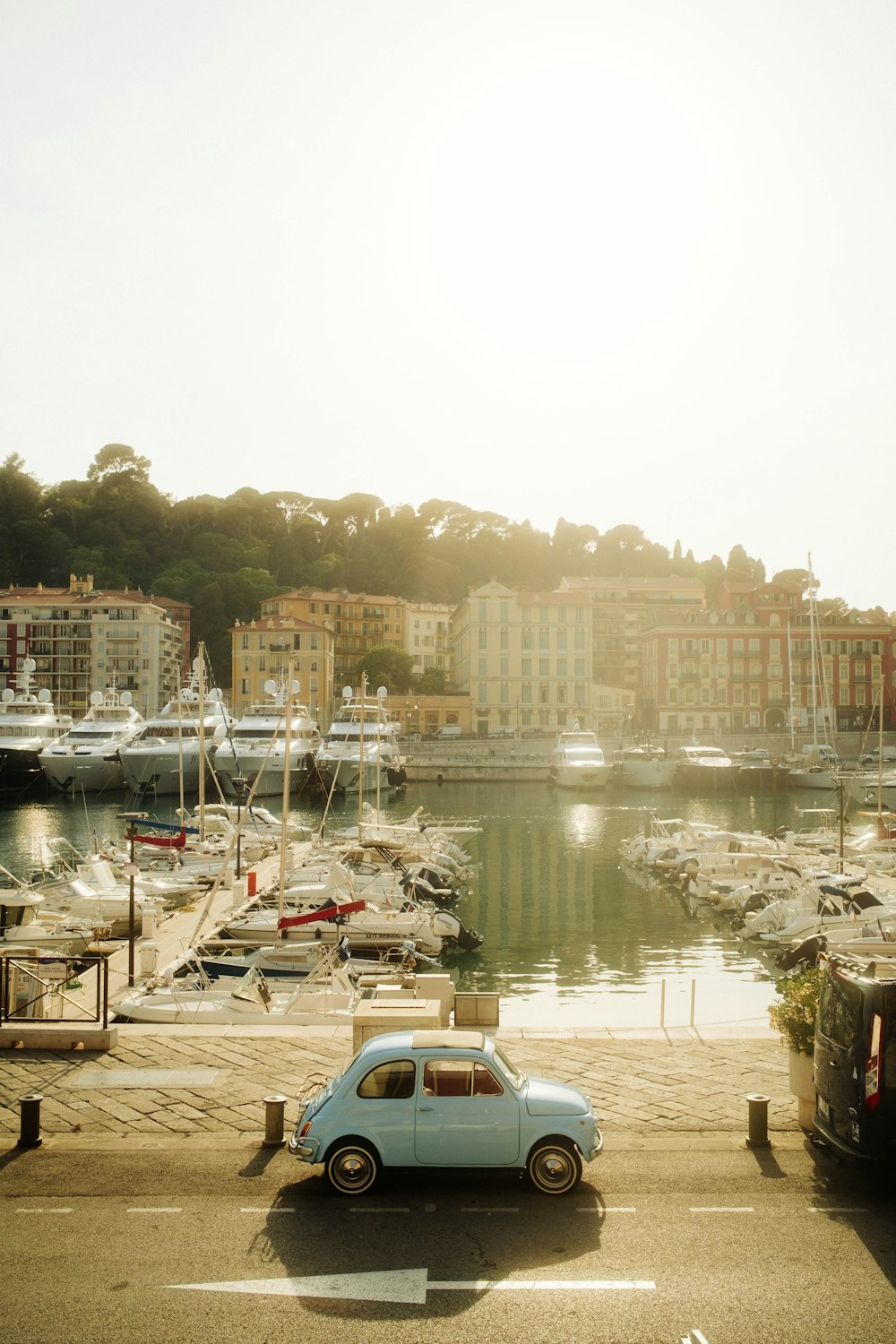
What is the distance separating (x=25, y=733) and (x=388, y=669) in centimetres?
3715

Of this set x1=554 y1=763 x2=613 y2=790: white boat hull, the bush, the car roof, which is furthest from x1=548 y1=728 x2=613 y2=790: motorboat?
the car roof

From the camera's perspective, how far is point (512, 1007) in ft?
74.2

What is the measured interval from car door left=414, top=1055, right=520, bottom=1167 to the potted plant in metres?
3.15

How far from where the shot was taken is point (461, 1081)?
8.39 meters

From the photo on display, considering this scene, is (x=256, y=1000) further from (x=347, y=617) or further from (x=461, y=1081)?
(x=347, y=617)

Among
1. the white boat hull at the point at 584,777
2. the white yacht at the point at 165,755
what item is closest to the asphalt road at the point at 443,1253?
the white yacht at the point at 165,755

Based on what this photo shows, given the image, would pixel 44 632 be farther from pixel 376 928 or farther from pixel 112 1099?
pixel 112 1099

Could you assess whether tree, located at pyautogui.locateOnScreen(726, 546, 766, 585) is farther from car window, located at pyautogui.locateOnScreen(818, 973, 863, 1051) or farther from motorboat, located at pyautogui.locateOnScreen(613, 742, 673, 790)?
car window, located at pyautogui.locateOnScreen(818, 973, 863, 1051)

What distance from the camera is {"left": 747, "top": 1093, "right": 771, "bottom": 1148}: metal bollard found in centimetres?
959

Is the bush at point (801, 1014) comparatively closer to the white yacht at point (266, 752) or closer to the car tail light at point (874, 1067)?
the car tail light at point (874, 1067)

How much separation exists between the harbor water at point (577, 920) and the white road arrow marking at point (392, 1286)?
7.33 metres

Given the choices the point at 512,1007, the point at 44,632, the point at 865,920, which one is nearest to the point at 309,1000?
the point at 512,1007

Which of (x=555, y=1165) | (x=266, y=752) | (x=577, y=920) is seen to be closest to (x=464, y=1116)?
(x=555, y=1165)

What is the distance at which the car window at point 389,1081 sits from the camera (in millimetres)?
8367
